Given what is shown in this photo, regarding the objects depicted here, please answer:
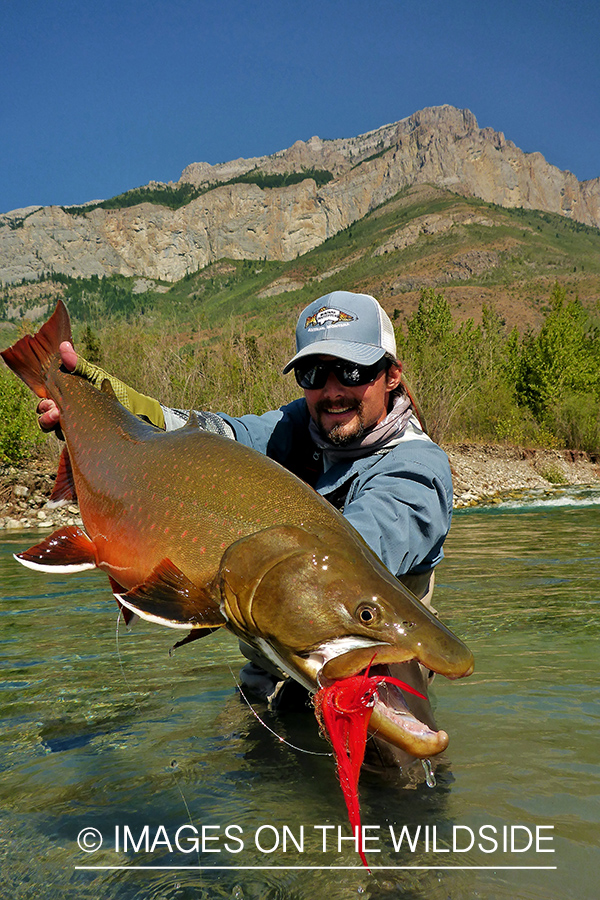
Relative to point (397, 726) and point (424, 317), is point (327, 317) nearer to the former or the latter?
point (397, 726)

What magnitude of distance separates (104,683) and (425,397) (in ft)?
78.1

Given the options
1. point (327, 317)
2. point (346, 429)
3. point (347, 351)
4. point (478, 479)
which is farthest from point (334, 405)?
point (478, 479)

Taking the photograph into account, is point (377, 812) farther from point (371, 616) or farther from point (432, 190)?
point (432, 190)

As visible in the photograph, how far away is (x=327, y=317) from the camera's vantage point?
314 cm

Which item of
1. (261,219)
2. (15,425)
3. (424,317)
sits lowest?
(15,425)

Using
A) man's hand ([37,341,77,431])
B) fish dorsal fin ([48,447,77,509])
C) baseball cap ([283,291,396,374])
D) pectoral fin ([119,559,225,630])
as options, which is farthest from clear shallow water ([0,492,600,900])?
baseball cap ([283,291,396,374])

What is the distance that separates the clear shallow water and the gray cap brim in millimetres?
1789

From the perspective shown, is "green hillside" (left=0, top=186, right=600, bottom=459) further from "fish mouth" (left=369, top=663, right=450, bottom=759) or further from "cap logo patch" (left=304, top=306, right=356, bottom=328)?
"fish mouth" (left=369, top=663, right=450, bottom=759)

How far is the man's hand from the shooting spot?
3.35 m

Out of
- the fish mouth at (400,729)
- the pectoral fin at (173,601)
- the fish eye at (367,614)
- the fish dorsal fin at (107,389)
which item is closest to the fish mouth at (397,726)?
the fish mouth at (400,729)

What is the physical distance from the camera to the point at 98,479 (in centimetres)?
272

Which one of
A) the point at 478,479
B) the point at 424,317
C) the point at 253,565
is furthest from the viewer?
the point at 424,317

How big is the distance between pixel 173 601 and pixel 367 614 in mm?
572

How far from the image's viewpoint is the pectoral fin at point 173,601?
185cm
